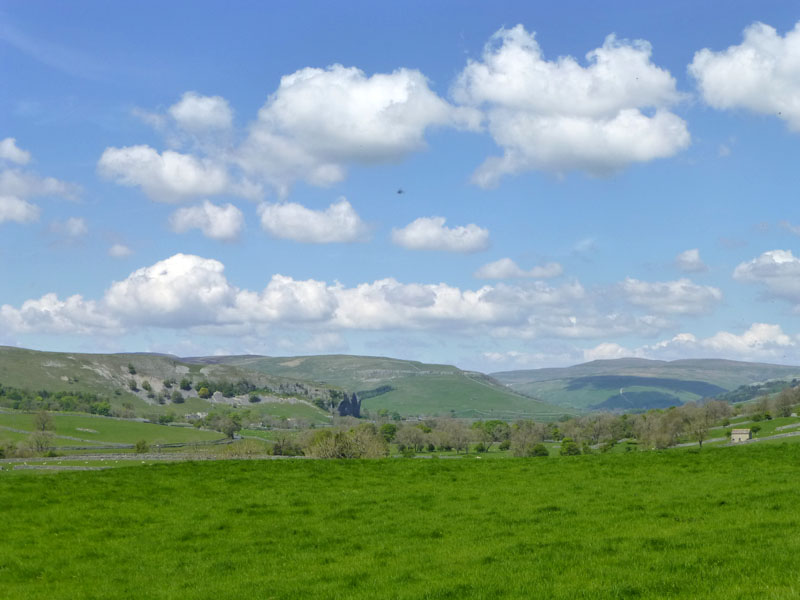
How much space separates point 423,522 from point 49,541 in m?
14.2

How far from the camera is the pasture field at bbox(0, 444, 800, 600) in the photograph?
1830 cm

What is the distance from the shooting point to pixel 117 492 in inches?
1419

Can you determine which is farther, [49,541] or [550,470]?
[550,470]

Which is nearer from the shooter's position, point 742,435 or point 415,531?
point 415,531

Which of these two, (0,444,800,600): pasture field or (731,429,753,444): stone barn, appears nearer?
(0,444,800,600): pasture field

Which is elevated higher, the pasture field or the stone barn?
the pasture field

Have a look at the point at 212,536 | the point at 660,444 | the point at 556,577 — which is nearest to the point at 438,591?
the point at 556,577

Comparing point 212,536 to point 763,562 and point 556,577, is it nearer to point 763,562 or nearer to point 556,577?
point 556,577

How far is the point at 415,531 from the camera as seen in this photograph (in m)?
26.4

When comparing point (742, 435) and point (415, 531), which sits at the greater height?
point (415, 531)

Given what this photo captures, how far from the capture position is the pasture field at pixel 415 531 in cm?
1830

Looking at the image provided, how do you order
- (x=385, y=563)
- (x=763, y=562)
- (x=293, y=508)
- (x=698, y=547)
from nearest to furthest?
(x=763, y=562)
(x=698, y=547)
(x=385, y=563)
(x=293, y=508)

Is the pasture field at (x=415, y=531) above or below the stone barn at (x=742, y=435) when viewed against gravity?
above

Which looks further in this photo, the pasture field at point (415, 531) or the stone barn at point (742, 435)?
the stone barn at point (742, 435)
